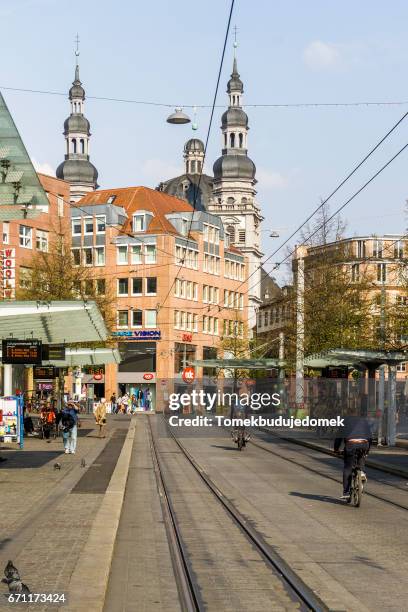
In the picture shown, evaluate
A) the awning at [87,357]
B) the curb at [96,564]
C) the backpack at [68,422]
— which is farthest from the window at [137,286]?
the curb at [96,564]

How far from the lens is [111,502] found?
17547 millimetres

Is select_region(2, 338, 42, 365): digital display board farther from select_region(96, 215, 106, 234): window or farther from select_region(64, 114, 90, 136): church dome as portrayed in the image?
select_region(64, 114, 90, 136): church dome

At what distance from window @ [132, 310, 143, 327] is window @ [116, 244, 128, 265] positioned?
4.90 m

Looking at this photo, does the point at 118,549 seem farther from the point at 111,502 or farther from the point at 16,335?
the point at 16,335

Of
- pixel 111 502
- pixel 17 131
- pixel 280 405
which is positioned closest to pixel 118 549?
pixel 111 502

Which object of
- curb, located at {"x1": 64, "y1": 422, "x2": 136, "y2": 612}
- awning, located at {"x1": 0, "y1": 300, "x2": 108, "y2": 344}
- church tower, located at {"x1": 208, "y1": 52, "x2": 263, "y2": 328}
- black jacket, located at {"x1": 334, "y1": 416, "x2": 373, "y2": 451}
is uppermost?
church tower, located at {"x1": 208, "y1": 52, "x2": 263, "y2": 328}

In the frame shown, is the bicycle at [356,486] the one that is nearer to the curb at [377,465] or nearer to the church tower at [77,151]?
the curb at [377,465]

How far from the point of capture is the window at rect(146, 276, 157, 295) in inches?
4129

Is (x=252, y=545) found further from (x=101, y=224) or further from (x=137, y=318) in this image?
(x=101, y=224)

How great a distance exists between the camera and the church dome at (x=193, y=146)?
629 feet

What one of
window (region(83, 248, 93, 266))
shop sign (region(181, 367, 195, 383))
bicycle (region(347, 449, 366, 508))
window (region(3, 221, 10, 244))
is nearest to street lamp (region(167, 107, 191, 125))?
bicycle (region(347, 449, 366, 508))

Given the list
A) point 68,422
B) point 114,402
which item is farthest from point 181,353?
point 68,422

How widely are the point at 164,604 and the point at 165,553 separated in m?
3.20

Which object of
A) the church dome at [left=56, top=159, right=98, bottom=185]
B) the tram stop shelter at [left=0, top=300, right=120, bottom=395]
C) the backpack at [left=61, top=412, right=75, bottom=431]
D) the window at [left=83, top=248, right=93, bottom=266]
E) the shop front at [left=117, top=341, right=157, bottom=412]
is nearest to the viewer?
the tram stop shelter at [left=0, top=300, right=120, bottom=395]
